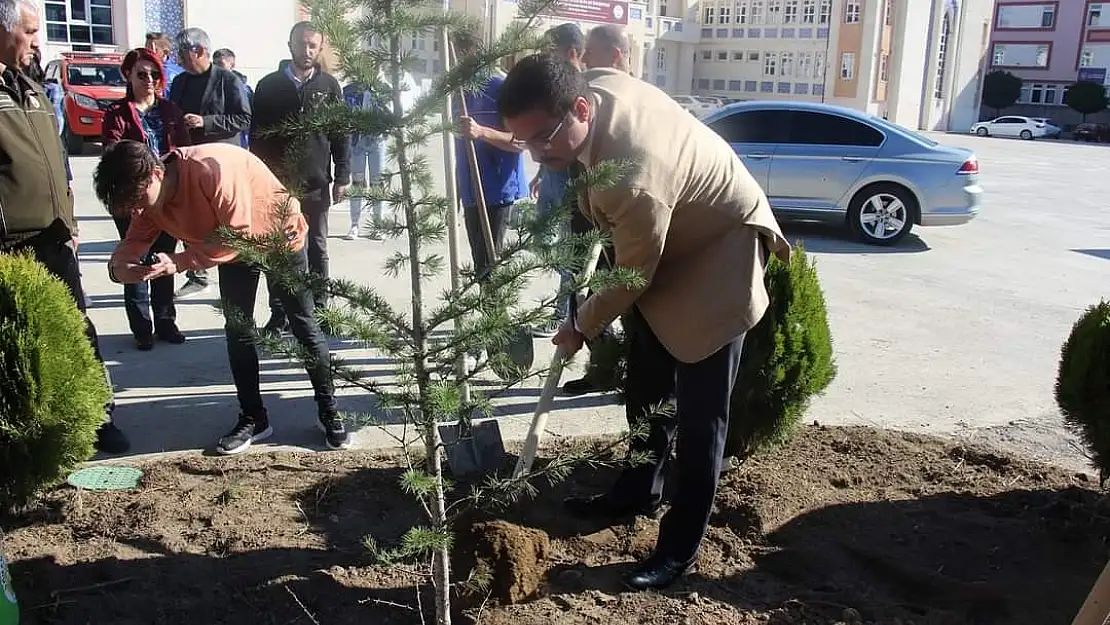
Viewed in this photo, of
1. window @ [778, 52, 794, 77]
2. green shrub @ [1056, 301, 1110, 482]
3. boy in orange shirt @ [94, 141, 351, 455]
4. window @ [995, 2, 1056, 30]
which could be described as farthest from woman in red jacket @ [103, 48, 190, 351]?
window @ [995, 2, 1056, 30]

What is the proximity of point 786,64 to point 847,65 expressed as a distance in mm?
4831

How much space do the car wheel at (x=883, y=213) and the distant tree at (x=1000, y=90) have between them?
185ft

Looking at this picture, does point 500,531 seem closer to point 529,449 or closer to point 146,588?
point 529,449

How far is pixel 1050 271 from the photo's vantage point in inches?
357

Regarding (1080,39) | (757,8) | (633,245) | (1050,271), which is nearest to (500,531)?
(633,245)

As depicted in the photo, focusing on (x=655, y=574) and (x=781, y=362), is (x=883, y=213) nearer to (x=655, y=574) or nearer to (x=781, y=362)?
(x=781, y=362)

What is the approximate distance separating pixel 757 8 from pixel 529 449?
60.0 metres

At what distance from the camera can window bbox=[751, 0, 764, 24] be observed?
58.3 metres

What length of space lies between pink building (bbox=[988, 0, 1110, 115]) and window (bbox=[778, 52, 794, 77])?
54.2 feet

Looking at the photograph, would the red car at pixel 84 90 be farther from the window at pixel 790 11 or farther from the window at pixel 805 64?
the window at pixel 790 11

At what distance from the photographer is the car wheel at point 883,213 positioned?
10.2 m

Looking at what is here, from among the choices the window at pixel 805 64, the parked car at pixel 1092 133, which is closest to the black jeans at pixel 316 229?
the parked car at pixel 1092 133

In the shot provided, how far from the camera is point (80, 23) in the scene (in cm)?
2427

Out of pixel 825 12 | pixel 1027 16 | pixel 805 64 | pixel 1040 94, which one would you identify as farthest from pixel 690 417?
pixel 1027 16
